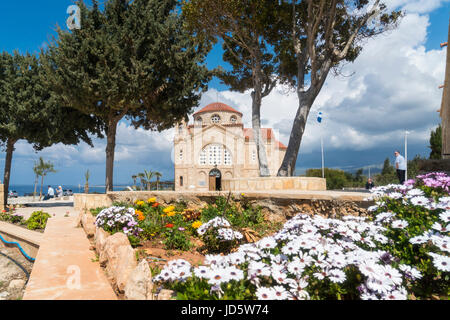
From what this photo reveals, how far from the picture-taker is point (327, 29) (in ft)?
33.5

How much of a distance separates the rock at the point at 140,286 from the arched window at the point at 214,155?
3801 cm

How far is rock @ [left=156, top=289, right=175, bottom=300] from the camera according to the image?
208cm

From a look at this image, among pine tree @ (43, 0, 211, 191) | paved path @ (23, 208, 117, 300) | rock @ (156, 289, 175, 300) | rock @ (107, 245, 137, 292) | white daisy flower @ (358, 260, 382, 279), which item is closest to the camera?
white daisy flower @ (358, 260, 382, 279)

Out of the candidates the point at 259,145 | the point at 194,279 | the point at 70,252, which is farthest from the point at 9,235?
the point at 259,145

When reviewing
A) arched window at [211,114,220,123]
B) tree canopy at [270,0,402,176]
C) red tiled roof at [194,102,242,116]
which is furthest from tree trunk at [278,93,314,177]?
red tiled roof at [194,102,242,116]

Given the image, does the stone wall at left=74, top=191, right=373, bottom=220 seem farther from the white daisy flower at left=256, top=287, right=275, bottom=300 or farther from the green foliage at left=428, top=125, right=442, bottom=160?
the green foliage at left=428, top=125, right=442, bottom=160

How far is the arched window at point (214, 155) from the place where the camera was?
1586 inches

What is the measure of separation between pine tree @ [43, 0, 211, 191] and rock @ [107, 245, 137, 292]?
1172cm

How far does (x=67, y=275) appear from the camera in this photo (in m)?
2.97

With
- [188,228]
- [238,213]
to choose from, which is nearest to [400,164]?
[238,213]

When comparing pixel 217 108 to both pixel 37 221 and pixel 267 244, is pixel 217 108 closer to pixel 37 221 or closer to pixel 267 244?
pixel 37 221

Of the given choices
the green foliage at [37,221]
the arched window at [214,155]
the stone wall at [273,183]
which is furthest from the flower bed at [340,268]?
the arched window at [214,155]

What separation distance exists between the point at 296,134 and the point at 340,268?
29.9 ft

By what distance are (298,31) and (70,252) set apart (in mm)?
12601
